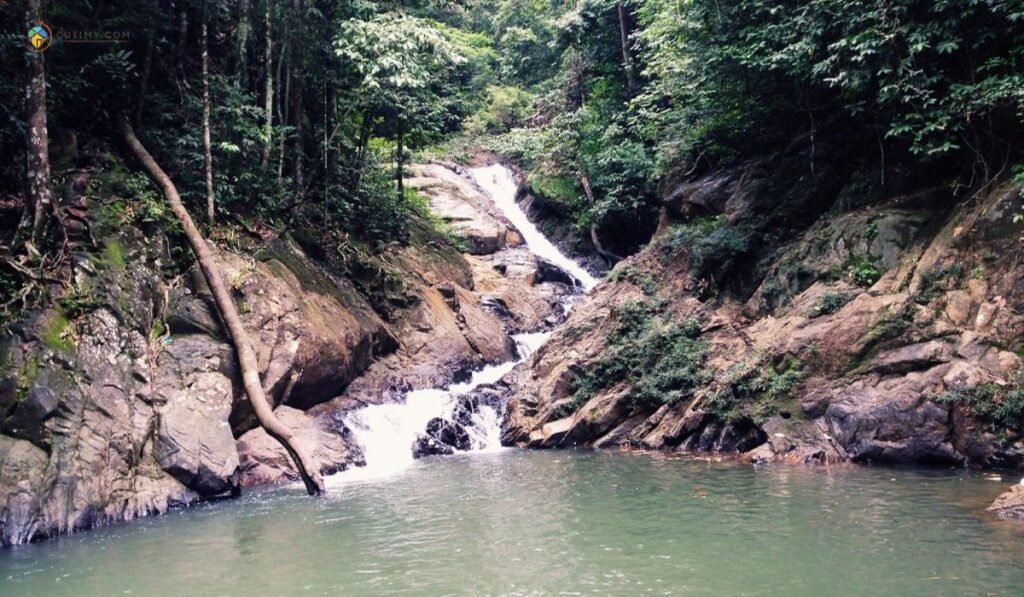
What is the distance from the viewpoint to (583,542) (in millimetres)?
8438

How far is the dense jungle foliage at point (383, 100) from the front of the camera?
12.6m

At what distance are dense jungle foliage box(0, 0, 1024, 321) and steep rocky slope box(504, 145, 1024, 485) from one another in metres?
1.20

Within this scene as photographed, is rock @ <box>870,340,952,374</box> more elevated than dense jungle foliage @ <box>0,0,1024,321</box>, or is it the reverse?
dense jungle foliage @ <box>0,0,1024,321</box>

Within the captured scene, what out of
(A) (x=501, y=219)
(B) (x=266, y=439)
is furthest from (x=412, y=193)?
(B) (x=266, y=439)

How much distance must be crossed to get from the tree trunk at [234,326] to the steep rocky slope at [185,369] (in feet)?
1.23

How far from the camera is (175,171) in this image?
15664 mm

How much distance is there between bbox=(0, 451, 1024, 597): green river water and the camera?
22.9 ft


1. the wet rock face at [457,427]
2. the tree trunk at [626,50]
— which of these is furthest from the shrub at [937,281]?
the tree trunk at [626,50]

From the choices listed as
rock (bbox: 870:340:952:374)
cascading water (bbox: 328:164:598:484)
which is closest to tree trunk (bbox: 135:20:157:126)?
cascading water (bbox: 328:164:598:484)

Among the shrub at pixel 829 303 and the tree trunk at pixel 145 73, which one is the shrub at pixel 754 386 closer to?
the shrub at pixel 829 303

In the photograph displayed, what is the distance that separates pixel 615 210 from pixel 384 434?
13424mm

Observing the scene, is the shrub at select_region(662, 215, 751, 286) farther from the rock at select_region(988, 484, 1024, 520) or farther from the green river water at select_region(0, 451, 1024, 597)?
the rock at select_region(988, 484, 1024, 520)

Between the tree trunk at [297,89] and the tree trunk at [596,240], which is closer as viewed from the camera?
the tree trunk at [297,89]

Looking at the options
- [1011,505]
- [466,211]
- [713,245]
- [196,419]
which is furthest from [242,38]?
[1011,505]
